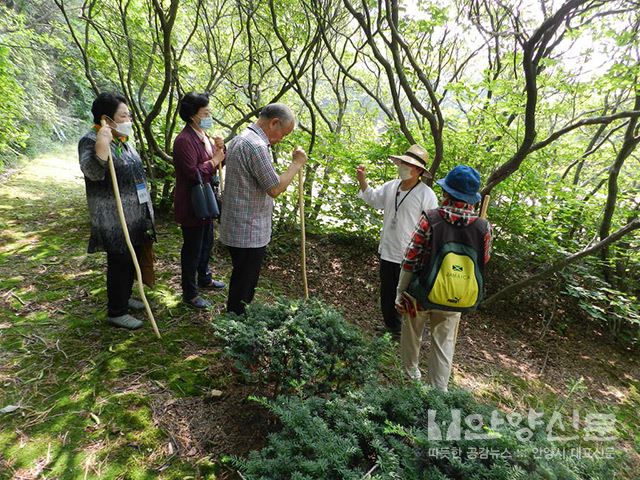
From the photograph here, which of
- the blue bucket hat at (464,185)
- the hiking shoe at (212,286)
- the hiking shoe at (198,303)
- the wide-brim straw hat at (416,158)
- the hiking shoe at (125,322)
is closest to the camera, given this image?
the blue bucket hat at (464,185)

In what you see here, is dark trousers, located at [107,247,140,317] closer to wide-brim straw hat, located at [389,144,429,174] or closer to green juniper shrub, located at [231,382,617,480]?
green juniper shrub, located at [231,382,617,480]

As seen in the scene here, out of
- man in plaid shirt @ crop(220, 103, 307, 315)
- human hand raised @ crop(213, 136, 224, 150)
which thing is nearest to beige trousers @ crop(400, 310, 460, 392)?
man in plaid shirt @ crop(220, 103, 307, 315)

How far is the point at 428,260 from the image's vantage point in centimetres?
285

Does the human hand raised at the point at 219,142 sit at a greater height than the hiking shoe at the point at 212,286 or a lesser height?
greater

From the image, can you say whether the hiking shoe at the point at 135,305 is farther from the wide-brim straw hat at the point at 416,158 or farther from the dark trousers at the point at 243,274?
the wide-brim straw hat at the point at 416,158

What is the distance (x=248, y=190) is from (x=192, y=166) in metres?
0.89

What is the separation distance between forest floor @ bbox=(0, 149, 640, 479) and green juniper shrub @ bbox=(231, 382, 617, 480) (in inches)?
19.7

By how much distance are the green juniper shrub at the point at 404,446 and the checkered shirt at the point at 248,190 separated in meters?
1.50

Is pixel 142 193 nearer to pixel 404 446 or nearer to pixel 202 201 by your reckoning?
pixel 202 201

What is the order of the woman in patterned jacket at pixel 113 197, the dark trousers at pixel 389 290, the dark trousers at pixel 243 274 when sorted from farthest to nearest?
1. the dark trousers at pixel 389 290
2. the dark trousers at pixel 243 274
3. the woman in patterned jacket at pixel 113 197

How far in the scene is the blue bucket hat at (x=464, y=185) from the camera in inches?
105

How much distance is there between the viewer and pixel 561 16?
3127 mm

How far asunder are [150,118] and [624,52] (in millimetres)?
7341

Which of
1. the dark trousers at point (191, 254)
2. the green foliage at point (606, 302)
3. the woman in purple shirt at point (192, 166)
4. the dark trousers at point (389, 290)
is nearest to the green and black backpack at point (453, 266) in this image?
the dark trousers at point (389, 290)
